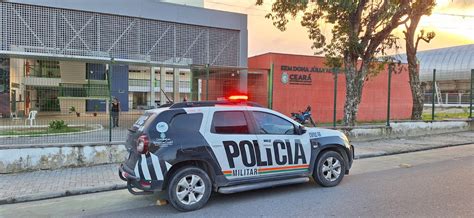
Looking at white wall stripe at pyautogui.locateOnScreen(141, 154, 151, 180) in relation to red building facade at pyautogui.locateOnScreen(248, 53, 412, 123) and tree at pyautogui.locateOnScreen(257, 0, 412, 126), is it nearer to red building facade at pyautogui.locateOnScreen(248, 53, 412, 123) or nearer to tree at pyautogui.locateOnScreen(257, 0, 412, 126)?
tree at pyautogui.locateOnScreen(257, 0, 412, 126)

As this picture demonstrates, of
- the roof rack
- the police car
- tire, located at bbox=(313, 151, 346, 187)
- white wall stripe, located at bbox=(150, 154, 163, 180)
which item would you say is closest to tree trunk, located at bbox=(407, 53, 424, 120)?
tire, located at bbox=(313, 151, 346, 187)

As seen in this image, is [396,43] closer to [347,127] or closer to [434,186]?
[347,127]

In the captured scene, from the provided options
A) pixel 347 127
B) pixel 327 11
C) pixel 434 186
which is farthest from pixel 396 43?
pixel 434 186

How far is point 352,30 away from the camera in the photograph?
40.9 ft

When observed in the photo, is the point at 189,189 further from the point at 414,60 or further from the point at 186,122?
the point at 414,60

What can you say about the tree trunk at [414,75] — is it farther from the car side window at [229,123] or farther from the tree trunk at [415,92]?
the car side window at [229,123]

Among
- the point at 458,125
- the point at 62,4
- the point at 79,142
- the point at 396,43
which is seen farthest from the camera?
the point at 62,4

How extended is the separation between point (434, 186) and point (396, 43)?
9.46 metres

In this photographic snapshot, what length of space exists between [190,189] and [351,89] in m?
9.62

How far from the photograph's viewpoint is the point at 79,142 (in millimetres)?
8492

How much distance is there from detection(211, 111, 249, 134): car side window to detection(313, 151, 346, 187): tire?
1.63 meters

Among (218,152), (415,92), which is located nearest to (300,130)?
(218,152)

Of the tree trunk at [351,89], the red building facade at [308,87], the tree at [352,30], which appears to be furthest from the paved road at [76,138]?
the red building facade at [308,87]

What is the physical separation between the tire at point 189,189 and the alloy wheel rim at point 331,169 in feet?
7.57
